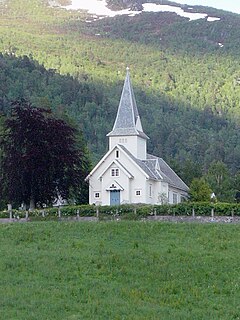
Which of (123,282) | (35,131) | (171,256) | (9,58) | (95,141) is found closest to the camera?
(123,282)

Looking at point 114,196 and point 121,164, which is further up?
point 121,164

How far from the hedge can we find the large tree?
37.0 ft

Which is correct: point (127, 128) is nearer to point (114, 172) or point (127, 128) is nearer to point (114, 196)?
point (114, 172)

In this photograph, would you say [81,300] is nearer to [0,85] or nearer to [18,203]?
[18,203]

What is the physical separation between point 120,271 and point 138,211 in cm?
1706

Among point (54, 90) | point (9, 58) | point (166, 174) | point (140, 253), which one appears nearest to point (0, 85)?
point (54, 90)

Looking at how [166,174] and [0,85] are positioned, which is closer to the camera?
[166,174]

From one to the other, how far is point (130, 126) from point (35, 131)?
1079cm

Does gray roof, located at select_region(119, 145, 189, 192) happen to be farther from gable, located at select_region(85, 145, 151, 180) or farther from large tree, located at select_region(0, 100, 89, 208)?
large tree, located at select_region(0, 100, 89, 208)

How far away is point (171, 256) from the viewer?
27.6 metres

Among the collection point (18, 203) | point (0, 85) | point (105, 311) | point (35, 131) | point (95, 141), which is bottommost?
point (105, 311)

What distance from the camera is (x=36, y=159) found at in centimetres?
5441

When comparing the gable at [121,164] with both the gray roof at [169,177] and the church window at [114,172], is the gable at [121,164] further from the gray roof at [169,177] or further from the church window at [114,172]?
the gray roof at [169,177]

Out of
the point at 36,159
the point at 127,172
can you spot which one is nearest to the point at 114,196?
the point at 127,172
